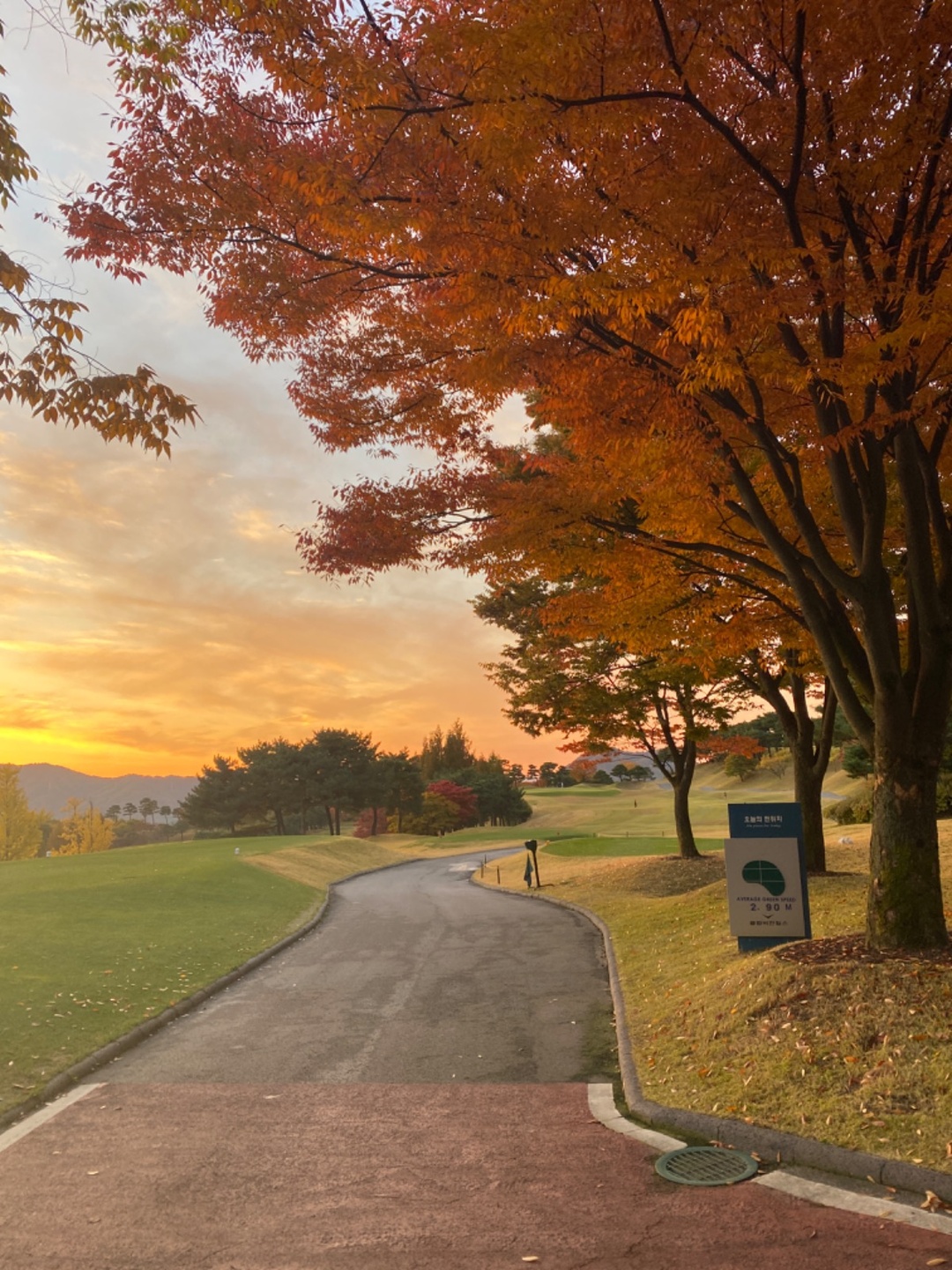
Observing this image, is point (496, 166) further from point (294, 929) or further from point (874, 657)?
point (294, 929)

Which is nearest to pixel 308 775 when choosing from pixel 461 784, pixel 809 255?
pixel 461 784

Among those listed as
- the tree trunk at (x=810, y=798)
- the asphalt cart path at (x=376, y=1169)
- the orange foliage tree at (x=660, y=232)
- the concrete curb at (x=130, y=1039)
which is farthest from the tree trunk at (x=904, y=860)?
the tree trunk at (x=810, y=798)

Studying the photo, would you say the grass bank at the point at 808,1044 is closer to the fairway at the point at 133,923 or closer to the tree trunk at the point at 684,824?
the fairway at the point at 133,923

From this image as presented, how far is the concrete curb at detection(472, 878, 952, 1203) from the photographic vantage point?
4.89 m

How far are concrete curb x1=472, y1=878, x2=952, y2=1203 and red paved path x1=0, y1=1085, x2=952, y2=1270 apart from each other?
45cm

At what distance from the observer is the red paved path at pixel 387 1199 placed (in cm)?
434

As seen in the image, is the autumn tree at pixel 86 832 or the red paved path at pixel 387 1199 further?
the autumn tree at pixel 86 832

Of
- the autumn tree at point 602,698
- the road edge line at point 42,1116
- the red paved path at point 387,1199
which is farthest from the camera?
the autumn tree at point 602,698

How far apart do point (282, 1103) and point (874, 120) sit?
8.86m

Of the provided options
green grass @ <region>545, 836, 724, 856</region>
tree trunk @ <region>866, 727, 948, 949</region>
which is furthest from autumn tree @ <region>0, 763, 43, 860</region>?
tree trunk @ <region>866, 727, 948, 949</region>

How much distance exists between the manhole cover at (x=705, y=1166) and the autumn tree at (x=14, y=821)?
2559 inches

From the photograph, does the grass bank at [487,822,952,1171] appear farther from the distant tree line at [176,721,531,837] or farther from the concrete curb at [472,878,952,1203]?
the distant tree line at [176,721,531,837]

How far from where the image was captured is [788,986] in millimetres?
7582

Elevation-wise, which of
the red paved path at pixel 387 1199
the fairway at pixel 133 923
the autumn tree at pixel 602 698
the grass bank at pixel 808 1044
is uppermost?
the autumn tree at pixel 602 698
